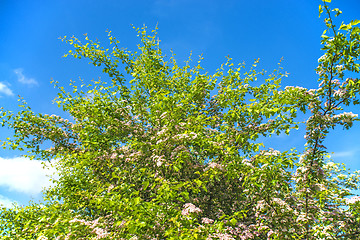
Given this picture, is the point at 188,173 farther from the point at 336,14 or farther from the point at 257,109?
the point at 336,14

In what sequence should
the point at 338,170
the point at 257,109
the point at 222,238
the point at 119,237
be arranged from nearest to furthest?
the point at 222,238
the point at 119,237
the point at 257,109
the point at 338,170

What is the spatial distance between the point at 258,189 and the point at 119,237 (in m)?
4.03

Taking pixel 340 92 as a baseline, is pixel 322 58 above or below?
above

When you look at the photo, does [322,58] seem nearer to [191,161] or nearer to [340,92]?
[340,92]

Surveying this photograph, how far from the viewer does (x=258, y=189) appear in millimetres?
6926

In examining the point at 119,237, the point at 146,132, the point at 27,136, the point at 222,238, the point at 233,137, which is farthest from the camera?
the point at 27,136

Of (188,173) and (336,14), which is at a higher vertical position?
(336,14)

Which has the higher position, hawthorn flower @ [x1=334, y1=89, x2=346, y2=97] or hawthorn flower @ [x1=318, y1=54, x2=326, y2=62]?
hawthorn flower @ [x1=318, y1=54, x2=326, y2=62]

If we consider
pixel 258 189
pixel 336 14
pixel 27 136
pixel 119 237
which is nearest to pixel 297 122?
pixel 258 189

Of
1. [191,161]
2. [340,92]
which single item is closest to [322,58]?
[340,92]

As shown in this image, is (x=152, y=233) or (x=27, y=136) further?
(x=27, y=136)

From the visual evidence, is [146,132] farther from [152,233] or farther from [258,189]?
[258,189]

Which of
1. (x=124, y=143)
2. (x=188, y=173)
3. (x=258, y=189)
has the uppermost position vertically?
(x=124, y=143)

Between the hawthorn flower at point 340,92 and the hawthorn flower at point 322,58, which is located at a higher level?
the hawthorn flower at point 322,58
